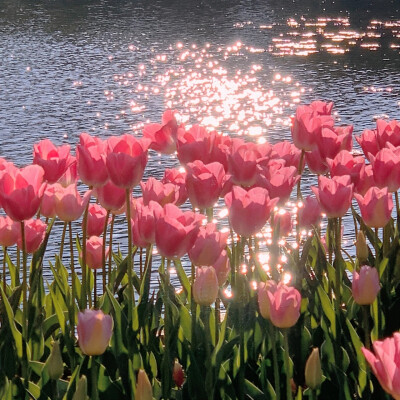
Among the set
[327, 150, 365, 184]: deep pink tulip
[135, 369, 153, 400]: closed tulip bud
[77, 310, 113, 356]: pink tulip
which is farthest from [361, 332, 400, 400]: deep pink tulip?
[327, 150, 365, 184]: deep pink tulip

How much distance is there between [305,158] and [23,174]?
938 millimetres

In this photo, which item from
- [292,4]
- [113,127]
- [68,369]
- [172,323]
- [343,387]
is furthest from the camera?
[292,4]

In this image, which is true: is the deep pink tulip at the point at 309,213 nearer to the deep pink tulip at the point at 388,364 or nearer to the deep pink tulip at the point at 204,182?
the deep pink tulip at the point at 204,182

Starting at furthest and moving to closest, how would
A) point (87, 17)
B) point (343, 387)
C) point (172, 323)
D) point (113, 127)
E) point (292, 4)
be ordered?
point (292, 4) < point (87, 17) < point (113, 127) < point (172, 323) < point (343, 387)

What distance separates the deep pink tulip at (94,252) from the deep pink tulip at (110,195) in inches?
8.8

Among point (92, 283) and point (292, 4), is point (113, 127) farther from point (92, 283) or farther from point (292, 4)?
point (292, 4)

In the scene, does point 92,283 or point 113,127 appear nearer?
point 92,283

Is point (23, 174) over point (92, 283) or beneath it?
over

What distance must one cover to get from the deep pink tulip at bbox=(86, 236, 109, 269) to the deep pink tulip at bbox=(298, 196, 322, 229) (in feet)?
1.90

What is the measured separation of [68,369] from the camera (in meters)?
3.03

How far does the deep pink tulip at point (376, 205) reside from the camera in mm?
2664

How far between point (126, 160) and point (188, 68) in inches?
411

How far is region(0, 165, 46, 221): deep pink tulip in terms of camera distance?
95.6 inches

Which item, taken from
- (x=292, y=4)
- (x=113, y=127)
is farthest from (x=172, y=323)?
(x=292, y=4)
